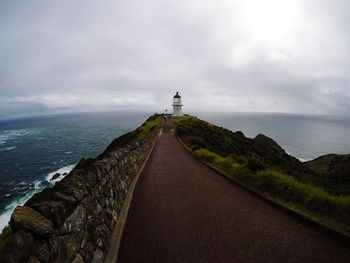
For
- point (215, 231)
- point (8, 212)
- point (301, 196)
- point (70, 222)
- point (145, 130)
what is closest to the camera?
point (70, 222)

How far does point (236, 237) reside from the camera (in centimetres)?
374

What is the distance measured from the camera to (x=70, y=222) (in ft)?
8.37

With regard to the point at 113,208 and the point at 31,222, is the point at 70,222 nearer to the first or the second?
the point at 31,222

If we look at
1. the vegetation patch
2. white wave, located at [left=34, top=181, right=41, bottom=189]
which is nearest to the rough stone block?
the vegetation patch

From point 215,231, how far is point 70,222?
330 centimetres

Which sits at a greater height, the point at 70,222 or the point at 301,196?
the point at 70,222

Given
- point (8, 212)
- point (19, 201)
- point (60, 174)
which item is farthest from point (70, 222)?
point (60, 174)

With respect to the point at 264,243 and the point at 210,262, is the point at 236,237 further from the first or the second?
the point at 210,262

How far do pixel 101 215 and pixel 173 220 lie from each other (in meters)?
1.95

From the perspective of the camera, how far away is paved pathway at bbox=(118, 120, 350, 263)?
3.26 m

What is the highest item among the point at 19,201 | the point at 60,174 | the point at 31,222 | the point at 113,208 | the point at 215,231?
the point at 31,222

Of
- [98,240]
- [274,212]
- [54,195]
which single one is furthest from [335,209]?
[54,195]

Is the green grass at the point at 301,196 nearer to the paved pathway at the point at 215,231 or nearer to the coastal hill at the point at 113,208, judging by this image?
the coastal hill at the point at 113,208

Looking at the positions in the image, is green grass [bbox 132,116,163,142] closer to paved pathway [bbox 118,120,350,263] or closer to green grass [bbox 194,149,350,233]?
paved pathway [bbox 118,120,350,263]
